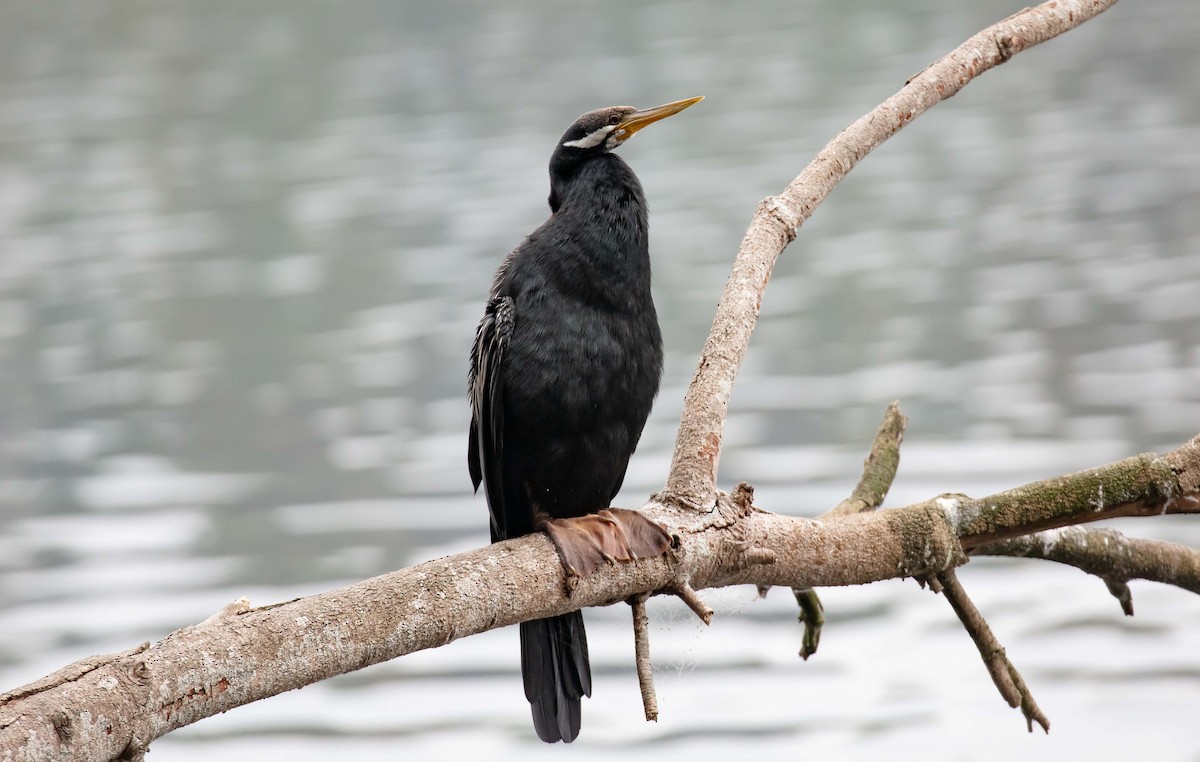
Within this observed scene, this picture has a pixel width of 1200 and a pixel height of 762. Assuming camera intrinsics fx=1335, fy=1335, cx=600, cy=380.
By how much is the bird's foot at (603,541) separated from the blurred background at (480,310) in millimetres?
380

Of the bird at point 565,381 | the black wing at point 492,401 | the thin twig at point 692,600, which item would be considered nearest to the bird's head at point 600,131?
the bird at point 565,381

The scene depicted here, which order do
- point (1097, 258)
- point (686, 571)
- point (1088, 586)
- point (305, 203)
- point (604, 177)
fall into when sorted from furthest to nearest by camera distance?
point (305, 203)
point (1097, 258)
point (1088, 586)
point (604, 177)
point (686, 571)

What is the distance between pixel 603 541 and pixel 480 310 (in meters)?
5.90

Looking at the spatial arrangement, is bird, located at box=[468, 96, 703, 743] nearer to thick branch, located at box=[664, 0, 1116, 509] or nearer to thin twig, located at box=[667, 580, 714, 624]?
thick branch, located at box=[664, 0, 1116, 509]

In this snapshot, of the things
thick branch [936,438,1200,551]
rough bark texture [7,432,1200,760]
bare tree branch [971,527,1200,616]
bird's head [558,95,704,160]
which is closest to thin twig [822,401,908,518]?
bare tree branch [971,527,1200,616]

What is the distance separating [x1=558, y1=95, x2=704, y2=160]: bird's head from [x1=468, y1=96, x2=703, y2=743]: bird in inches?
6.0

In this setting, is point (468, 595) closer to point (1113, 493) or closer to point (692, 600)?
point (692, 600)

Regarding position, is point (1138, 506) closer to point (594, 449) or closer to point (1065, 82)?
point (594, 449)

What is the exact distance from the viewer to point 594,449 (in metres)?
2.59

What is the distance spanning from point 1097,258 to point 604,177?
6.07 m

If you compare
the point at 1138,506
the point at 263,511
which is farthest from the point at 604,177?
the point at 263,511

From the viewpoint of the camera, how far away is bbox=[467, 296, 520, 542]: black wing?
2605mm

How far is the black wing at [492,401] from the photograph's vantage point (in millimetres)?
2605

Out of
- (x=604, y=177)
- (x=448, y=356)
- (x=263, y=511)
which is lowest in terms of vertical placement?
(x=263, y=511)
